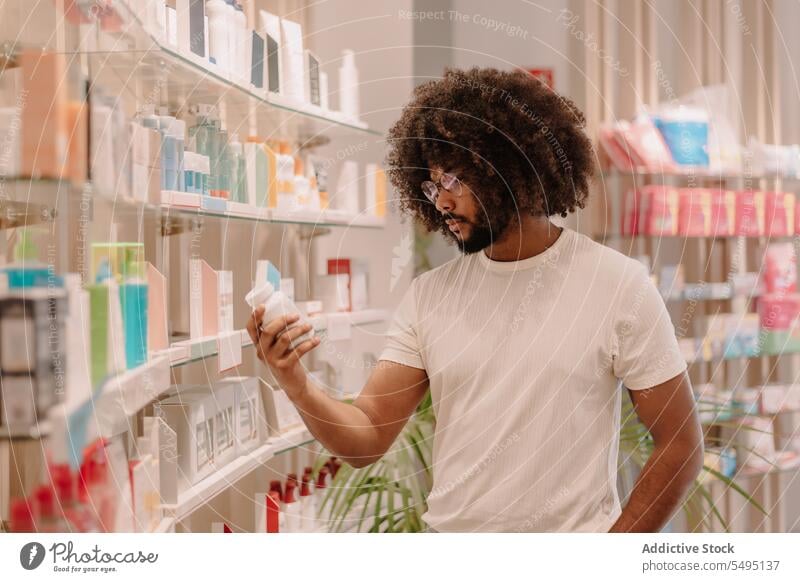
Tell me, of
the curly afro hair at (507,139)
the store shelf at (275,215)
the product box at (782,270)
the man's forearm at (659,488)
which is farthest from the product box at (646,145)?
the man's forearm at (659,488)

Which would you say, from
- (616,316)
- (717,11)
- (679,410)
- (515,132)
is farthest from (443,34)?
(679,410)

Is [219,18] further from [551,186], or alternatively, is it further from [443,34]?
[551,186]

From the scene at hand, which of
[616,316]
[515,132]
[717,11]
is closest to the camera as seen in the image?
[616,316]

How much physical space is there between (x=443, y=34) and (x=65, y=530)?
135 cm

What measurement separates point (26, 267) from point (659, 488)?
4.11 feet

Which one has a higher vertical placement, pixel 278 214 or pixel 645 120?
pixel 645 120

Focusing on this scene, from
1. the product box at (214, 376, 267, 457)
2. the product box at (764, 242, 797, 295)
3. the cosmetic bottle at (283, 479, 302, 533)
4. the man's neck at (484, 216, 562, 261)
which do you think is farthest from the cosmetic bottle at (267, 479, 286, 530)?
the product box at (764, 242, 797, 295)

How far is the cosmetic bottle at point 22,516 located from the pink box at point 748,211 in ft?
5.98

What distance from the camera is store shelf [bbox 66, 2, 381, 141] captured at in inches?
63.7

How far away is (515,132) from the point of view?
162 centimetres

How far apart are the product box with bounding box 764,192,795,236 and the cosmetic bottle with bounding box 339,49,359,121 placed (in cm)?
113

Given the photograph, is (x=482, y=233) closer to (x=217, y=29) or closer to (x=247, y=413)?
(x=217, y=29)
